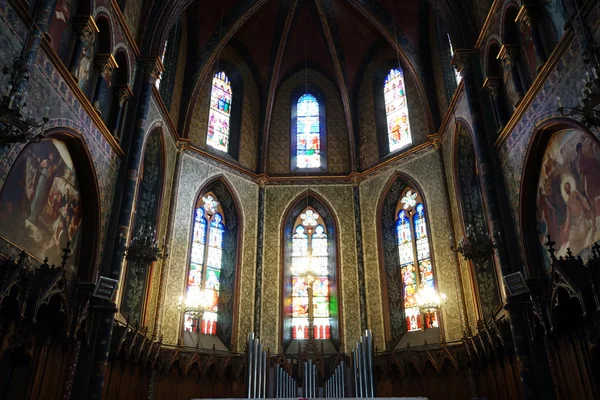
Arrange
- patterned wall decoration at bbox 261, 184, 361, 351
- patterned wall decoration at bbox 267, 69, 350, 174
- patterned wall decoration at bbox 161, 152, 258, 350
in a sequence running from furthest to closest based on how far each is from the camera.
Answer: patterned wall decoration at bbox 267, 69, 350, 174
patterned wall decoration at bbox 261, 184, 361, 351
patterned wall decoration at bbox 161, 152, 258, 350

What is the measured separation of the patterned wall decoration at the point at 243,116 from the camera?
18.6m

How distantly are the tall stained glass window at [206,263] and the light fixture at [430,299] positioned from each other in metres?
6.51

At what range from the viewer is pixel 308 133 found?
21172mm

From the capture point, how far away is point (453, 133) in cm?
1576

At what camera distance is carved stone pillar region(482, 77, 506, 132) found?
12.8 metres

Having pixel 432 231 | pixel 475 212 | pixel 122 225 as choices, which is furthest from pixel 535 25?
pixel 122 225

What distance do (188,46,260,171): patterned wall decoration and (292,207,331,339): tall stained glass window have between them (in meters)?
3.17

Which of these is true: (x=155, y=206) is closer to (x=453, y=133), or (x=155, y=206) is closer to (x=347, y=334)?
(x=347, y=334)

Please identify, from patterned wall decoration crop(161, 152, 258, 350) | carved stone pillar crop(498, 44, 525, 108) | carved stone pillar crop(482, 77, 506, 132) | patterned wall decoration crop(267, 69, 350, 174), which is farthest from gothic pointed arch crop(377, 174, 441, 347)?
carved stone pillar crop(498, 44, 525, 108)

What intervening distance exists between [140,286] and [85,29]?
6.91 metres

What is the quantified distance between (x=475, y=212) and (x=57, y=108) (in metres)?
11.4

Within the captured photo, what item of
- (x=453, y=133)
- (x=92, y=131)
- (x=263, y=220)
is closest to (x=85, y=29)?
(x=92, y=131)

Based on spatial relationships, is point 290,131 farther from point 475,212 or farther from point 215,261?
point 475,212

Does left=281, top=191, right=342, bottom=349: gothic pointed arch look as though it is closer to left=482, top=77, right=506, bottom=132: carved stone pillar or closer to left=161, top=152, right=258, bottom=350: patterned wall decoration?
left=161, top=152, right=258, bottom=350: patterned wall decoration
